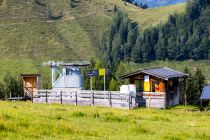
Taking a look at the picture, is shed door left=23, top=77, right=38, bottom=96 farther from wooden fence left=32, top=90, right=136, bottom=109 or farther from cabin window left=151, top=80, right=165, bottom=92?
cabin window left=151, top=80, right=165, bottom=92

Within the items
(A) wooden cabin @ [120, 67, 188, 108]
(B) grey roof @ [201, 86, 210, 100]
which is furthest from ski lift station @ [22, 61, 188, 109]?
(B) grey roof @ [201, 86, 210, 100]

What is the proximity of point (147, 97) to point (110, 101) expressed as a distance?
5.43 metres

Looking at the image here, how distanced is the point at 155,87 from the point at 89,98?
8.05 meters

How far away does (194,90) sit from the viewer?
79.0 m

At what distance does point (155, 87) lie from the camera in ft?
159

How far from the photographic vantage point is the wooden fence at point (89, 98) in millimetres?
41812

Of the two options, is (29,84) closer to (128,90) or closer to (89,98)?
(89,98)

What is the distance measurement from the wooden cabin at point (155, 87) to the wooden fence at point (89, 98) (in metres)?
3.93

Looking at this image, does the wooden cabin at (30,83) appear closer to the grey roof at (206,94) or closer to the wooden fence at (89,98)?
the wooden fence at (89,98)

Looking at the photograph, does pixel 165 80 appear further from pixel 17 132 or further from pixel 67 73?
pixel 17 132

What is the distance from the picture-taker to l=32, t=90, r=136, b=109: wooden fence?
41812 mm

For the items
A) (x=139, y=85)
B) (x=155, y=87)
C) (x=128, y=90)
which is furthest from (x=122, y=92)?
(x=139, y=85)

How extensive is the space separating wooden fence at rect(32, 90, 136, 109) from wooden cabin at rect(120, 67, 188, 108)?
3934 millimetres

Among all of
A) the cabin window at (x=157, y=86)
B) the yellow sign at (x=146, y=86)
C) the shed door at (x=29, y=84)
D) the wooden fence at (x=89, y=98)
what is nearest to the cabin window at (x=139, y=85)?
the yellow sign at (x=146, y=86)
